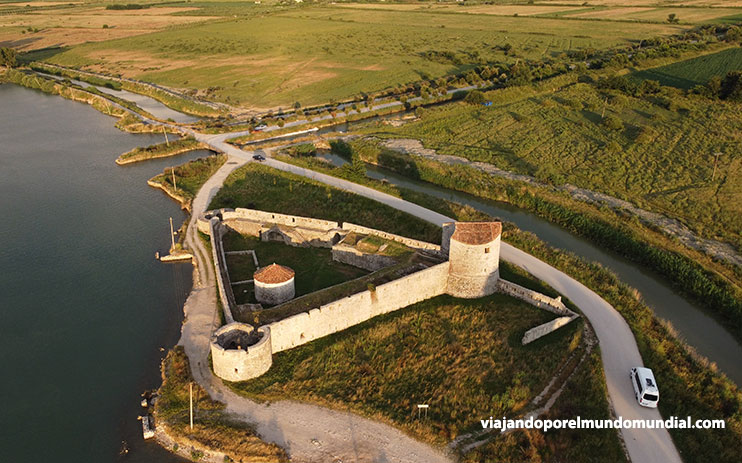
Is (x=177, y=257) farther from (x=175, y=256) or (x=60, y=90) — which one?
(x=60, y=90)

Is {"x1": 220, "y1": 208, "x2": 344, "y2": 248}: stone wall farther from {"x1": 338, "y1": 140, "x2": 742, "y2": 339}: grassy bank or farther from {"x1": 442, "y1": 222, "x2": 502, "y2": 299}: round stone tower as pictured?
{"x1": 338, "y1": 140, "x2": 742, "y2": 339}: grassy bank

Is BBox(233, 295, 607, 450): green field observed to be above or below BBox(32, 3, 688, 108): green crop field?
below

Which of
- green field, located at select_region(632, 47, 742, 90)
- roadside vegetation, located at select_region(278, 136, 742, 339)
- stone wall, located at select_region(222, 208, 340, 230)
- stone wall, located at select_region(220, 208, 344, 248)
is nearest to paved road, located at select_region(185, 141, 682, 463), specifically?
roadside vegetation, located at select_region(278, 136, 742, 339)

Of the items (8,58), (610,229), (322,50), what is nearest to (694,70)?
(610,229)

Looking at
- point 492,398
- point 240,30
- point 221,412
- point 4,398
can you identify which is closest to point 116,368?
point 4,398

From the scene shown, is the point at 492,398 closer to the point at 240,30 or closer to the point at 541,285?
the point at 541,285

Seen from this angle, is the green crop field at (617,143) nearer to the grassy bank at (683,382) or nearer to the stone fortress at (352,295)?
the grassy bank at (683,382)
